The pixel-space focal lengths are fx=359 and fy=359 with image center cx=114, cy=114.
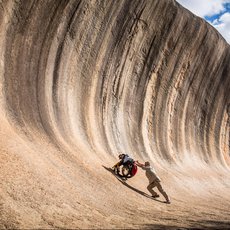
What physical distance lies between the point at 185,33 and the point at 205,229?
17912 mm

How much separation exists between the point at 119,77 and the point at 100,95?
2.12 m

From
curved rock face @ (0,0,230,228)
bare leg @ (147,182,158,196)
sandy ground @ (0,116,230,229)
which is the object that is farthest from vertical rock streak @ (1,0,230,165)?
bare leg @ (147,182,158,196)

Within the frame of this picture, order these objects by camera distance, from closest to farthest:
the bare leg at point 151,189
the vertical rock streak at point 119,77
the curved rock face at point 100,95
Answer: the curved rock face at point 100,95 < the bare leg at point 151,189 < the vertical rock streak at point 119,77

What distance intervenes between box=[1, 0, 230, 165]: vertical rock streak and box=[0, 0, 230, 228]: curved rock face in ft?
0.18

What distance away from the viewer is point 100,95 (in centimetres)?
1842

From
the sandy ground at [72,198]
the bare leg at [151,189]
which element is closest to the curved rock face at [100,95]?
the sandy ground at [72,198]

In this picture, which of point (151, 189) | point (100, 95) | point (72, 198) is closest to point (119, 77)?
point (100, 95)

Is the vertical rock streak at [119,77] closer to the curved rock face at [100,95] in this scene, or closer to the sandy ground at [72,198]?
the curved rock face at [100,95]

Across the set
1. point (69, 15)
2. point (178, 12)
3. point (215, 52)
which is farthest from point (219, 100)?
point (69, 15)

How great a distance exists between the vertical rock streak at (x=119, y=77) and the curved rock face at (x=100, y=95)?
0.05 metres

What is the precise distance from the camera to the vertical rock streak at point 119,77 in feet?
47.8

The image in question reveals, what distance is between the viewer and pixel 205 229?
830cm

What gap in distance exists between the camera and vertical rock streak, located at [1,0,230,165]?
14.6 m

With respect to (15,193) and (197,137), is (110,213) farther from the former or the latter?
(197,137)
